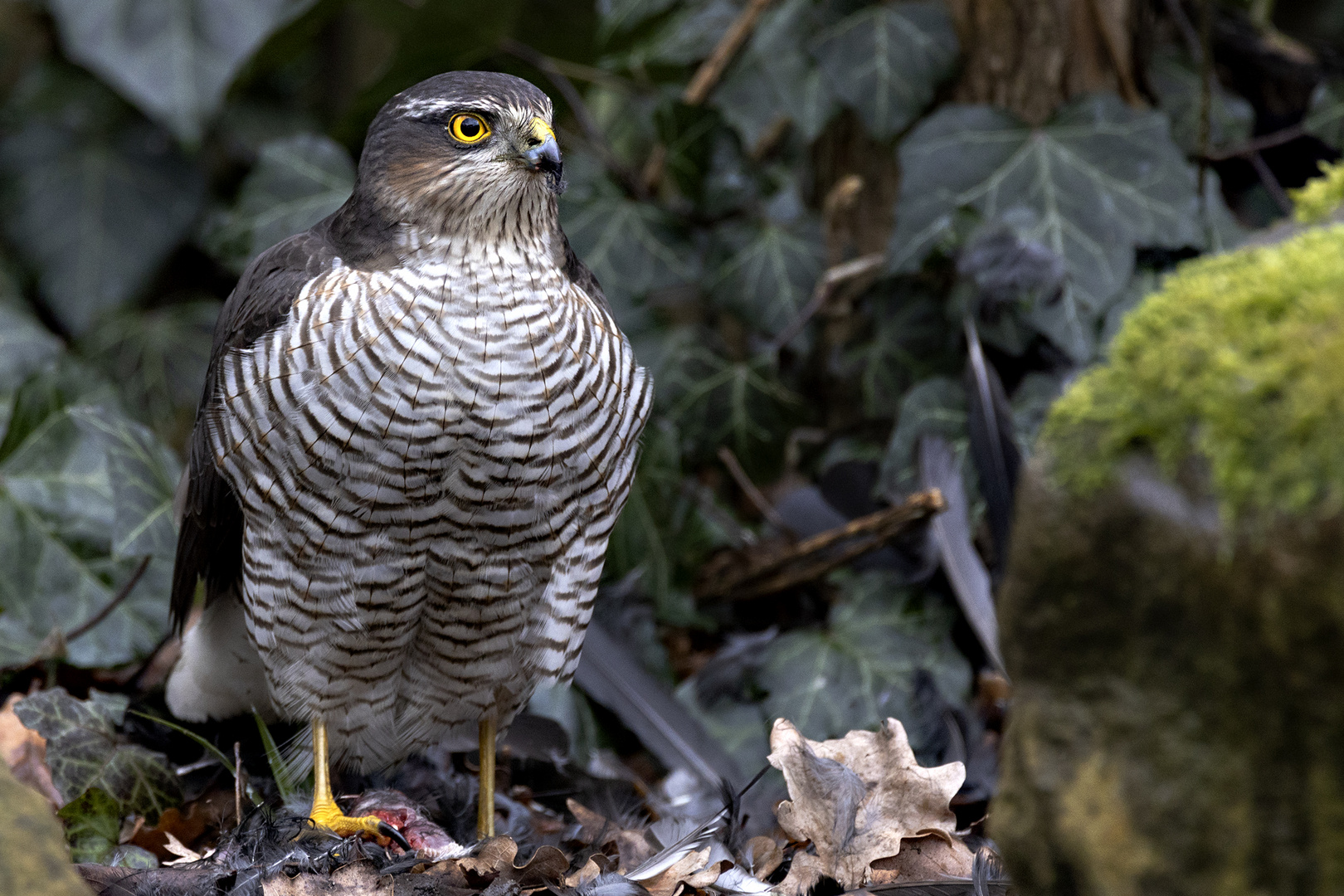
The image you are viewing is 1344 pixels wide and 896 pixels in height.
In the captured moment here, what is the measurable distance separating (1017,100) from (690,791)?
229cm

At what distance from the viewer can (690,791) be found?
3135 mm

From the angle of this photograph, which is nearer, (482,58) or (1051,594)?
(1051,594)

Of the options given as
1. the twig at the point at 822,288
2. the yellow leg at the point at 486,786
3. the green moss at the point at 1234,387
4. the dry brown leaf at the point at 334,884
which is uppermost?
the green moss at the point at 1234,387

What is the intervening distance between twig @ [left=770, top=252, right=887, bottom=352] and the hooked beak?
1585 millimetres

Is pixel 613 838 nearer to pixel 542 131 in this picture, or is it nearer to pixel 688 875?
pixel 688 875

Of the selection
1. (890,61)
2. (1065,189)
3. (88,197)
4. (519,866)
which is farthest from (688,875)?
(88,197)

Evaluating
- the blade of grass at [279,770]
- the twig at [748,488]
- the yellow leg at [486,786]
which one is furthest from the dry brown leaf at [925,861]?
the twig at [748,488]

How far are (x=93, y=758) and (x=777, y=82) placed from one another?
277cm

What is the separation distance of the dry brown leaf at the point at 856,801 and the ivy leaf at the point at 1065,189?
1.53 meters

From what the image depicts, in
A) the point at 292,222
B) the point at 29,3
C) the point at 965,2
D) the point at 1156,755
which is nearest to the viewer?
the point at 1156,755

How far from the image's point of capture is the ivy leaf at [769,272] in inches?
152

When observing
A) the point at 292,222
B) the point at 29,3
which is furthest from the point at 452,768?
the point at 29,3

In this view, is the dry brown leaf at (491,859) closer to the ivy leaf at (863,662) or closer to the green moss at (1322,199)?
the ivy leaf at (863,662)

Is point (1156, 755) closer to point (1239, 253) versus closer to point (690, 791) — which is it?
point (1239, 253)
